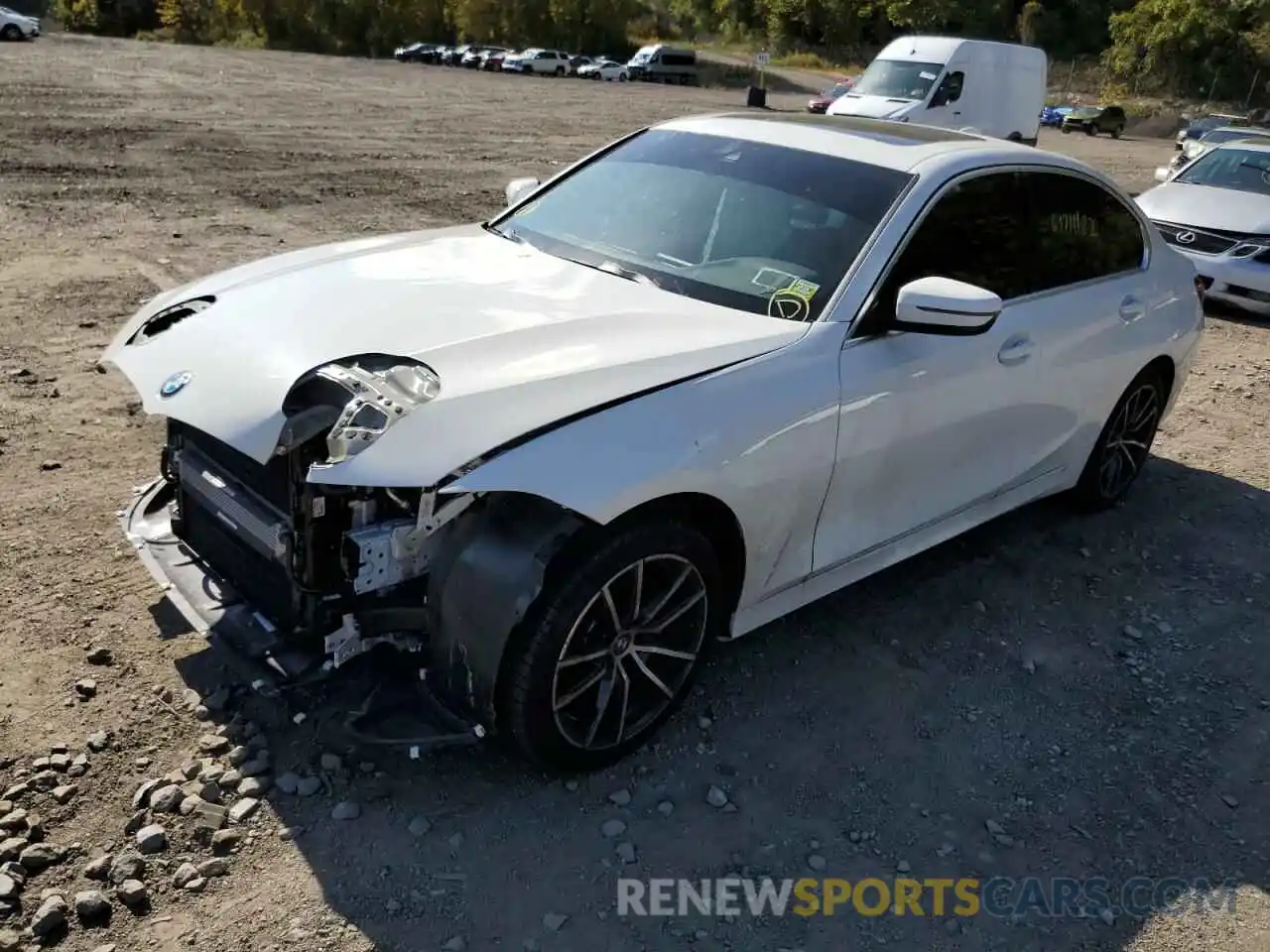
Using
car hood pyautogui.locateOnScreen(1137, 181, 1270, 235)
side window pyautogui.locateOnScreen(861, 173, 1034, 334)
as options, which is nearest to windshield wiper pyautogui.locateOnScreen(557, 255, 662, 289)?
side window pyautogui.locateOnScreen(861, 173, 1034, 334)

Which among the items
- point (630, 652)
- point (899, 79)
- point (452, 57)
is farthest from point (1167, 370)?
point (452, 57)

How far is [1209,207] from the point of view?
33.7ft

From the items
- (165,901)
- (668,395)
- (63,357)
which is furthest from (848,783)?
(63,357)

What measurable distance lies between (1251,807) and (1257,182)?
9.49 metres

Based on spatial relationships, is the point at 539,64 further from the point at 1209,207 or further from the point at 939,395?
the point at 939,395

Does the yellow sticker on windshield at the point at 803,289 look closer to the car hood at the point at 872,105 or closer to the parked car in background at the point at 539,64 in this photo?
the car hood at the point at 872,105

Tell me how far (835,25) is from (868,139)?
7896cm

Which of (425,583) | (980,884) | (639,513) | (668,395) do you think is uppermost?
(668,395)

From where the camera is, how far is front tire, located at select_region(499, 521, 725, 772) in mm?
2783

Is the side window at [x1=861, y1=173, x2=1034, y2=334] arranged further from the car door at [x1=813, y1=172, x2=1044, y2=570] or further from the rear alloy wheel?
the rear alloy wheel

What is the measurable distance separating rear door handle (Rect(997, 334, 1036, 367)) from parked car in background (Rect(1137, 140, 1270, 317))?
19.9 feet

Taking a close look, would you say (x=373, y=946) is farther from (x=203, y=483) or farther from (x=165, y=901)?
(x=203, y=483)

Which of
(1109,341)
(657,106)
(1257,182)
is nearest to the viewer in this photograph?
(1109,341)

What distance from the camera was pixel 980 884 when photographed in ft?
9.54
